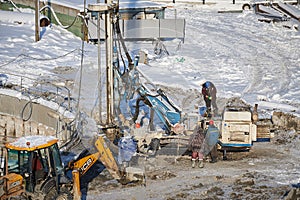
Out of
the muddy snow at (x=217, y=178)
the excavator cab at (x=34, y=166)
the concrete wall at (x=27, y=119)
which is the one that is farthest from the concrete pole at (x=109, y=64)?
the concrete wall at (x=27, y=119)

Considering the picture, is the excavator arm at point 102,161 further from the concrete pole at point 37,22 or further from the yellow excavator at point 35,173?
the concrete pole at point 37,22

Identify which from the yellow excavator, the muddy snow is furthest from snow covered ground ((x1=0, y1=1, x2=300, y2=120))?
the yellow excavator

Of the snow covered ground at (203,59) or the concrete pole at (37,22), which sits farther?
the concrete pole at (37,22)

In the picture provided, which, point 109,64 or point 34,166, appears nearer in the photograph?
point 34,166

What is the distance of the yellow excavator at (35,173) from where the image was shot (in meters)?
12.4

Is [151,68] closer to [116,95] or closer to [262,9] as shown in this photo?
[116,95]

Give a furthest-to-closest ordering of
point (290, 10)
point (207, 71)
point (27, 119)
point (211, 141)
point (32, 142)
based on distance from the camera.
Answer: point (290, 10)
point (207, 71)
point (27, 119)
point (211, 141)
point (32, 142)

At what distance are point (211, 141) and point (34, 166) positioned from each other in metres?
5.63

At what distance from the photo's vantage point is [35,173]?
12.8 meters

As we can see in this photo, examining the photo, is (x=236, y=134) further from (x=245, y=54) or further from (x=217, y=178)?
(x=245, y=54)

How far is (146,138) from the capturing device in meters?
17.2

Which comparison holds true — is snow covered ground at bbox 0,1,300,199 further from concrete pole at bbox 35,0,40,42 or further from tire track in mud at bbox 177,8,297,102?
concrete pole at bbox 35,0,40,42

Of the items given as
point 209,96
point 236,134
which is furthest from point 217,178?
point 209,96

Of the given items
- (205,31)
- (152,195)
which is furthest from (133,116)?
(205,31)
